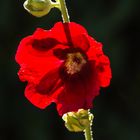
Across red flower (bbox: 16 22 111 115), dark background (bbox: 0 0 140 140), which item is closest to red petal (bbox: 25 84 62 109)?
red flower (bbox: 16 22 111 115)

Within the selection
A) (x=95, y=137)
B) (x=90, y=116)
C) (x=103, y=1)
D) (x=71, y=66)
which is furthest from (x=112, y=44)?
(x=90, y=116)

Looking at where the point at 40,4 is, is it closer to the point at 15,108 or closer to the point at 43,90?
the point at 43,90

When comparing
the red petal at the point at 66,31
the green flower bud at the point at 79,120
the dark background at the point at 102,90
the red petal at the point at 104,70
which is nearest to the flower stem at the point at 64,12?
the red petal at the point at 66,31

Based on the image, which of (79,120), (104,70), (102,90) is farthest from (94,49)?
(102,90)

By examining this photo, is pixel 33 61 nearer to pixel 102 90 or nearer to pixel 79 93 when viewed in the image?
pixel 79 93

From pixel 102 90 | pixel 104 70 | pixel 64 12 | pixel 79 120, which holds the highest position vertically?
pixel 64 12

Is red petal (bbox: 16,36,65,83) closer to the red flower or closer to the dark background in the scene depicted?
the red flower
